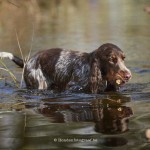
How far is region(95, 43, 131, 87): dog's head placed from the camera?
9424 mm

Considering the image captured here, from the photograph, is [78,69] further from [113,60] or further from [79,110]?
[79,110]

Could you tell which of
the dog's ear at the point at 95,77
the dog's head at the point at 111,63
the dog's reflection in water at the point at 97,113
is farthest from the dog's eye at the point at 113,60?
the dog's reflection in water at the point at 97,113

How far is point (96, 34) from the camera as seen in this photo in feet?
62.2

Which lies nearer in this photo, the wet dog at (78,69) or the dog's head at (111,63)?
the dog's head at (111,63)

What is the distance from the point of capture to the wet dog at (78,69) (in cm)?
954

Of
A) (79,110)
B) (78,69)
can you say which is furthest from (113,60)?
(79,110)

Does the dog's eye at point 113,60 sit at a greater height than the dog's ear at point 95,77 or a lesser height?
greater

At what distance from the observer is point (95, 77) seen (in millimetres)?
9664

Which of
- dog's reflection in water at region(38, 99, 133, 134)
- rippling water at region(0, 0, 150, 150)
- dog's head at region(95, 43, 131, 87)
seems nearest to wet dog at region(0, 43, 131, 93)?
dog's head at region(95, 43, 131, 87)

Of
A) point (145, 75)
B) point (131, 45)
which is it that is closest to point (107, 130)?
point (145, 75)

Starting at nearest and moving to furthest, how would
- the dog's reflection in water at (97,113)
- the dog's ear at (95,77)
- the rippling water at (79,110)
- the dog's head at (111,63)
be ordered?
the rippling water at (79,110) < the dog's reflection in water at (97,113) < the dog's head at (111,63) < the dog's ear at (95,77)

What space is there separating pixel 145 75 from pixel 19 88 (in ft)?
9.24

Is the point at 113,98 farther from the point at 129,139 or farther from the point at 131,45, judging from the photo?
the point at 131,45

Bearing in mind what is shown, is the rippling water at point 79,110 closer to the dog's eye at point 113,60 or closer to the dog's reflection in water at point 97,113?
the dog's reflection in water at point 97,113
